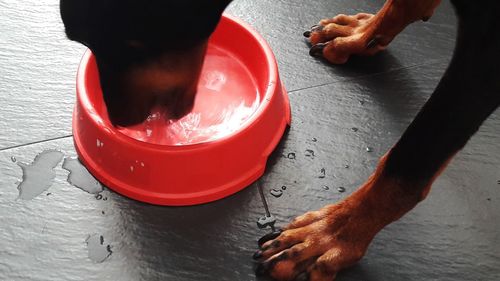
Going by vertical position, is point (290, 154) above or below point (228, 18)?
below

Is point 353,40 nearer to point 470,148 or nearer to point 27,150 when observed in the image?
point 470,148

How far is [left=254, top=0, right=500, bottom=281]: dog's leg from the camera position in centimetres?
120

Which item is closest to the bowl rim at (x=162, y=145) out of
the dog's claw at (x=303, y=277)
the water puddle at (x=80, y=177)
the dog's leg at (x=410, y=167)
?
the water puddle at (x=80, y=177)

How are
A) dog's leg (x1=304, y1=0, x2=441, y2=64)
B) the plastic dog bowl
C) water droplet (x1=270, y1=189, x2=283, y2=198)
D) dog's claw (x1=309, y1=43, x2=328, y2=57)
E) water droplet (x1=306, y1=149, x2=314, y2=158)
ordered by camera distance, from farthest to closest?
1. dog's claw (x1=309, y1=43, x2=328, y2=57)
2. dog's leg (x1=304, y1=0, x2=441, y2=64)
3. water droplet (x1=306, y1=149, x2=314, y2=158)
4. water droplet (x1=270, y1=189, x2=283, y2=198)
5. the plastic dog bowl

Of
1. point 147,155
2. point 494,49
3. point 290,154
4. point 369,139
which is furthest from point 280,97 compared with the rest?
point 494,49

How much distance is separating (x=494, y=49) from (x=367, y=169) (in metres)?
0.70

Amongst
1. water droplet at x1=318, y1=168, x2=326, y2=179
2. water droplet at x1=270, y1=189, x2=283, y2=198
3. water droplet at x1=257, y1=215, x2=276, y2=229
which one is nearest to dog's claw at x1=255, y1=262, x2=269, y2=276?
water droplet at x1=257, y1=215, x2=276, y2=229

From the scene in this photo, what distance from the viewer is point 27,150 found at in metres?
1.78

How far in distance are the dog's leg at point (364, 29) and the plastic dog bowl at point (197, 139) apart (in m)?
0.30

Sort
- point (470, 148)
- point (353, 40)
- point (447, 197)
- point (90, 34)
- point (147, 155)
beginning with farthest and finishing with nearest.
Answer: point (353, 40) < point (470, 148) < point (447, 197) < point (147, 155) < point (90, 34)

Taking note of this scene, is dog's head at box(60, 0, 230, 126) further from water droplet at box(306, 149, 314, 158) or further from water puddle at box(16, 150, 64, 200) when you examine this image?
water droplet at box(306, 149, 314, 158)

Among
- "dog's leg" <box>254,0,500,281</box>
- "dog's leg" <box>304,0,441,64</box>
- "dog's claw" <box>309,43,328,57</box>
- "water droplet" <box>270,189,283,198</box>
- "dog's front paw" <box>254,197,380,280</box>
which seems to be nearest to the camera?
"dog's leg" <box>254,0,500,281</box>

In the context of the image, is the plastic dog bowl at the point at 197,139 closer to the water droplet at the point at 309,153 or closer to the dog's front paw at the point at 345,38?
the water droplet at the point at 309,153

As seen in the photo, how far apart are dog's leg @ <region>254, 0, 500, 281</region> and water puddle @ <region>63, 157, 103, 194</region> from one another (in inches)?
19.7
